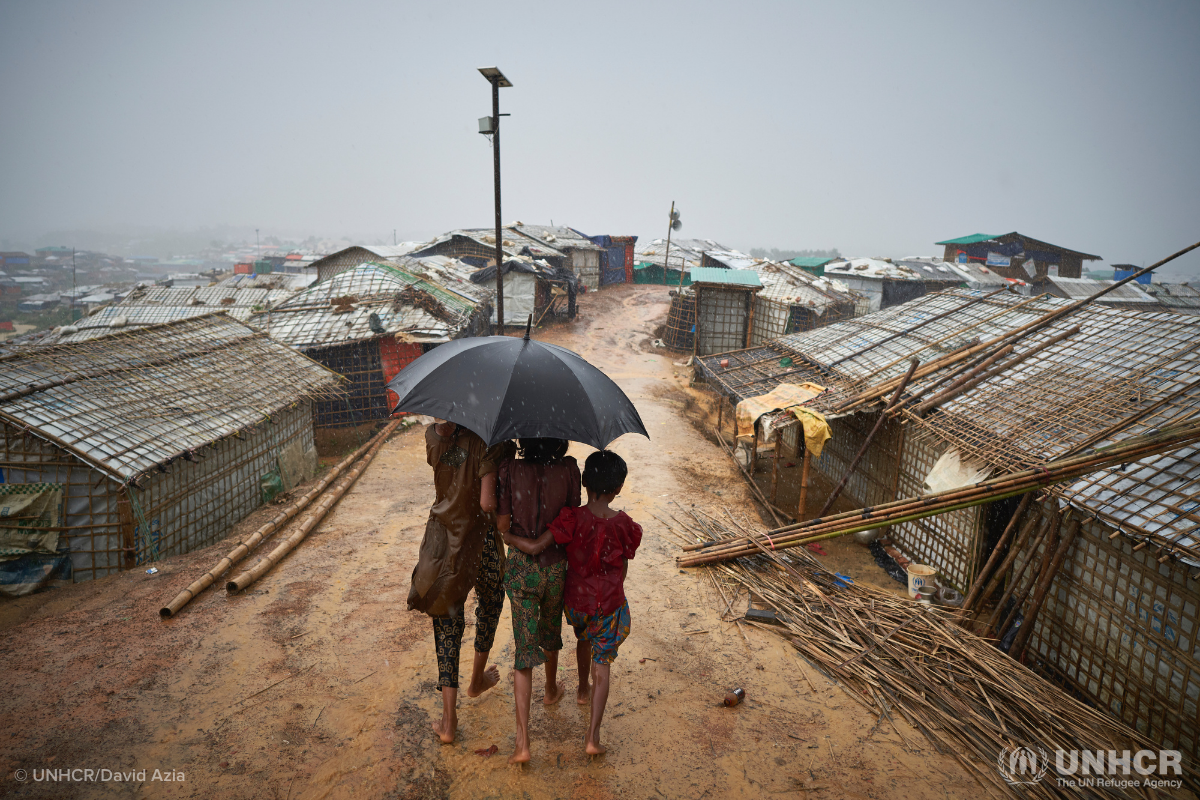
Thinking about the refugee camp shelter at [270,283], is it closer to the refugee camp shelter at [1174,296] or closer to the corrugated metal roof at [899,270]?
the corrugated metal roof at [899,270]

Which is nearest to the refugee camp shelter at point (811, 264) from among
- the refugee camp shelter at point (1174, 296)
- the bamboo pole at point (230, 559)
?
the refugee camp shelter at point (1174, 296)

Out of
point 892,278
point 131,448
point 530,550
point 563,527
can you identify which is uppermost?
point 892,278

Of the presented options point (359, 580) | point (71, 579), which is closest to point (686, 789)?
point (359, 580)

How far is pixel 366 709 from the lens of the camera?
4.04m

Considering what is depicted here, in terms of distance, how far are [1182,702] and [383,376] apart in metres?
16.5

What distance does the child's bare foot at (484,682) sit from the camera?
4.07 metres

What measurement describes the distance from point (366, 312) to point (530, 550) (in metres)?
15.8

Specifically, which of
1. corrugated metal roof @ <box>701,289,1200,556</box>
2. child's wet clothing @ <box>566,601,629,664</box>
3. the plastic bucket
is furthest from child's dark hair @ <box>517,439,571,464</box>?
the plastic bucket

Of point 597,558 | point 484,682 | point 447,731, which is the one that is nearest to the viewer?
point 597,558

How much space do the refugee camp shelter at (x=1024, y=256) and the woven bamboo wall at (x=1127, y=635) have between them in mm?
34854

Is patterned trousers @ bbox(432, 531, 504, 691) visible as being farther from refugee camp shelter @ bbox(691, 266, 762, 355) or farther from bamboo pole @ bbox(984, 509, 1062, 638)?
refugee camp shelter @ bbox(691, 266, 762, 355)

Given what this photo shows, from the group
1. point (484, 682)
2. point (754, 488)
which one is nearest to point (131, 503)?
point (484, 682)

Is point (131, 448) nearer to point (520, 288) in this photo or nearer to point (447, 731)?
point (447, 731)

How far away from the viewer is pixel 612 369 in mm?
21469
